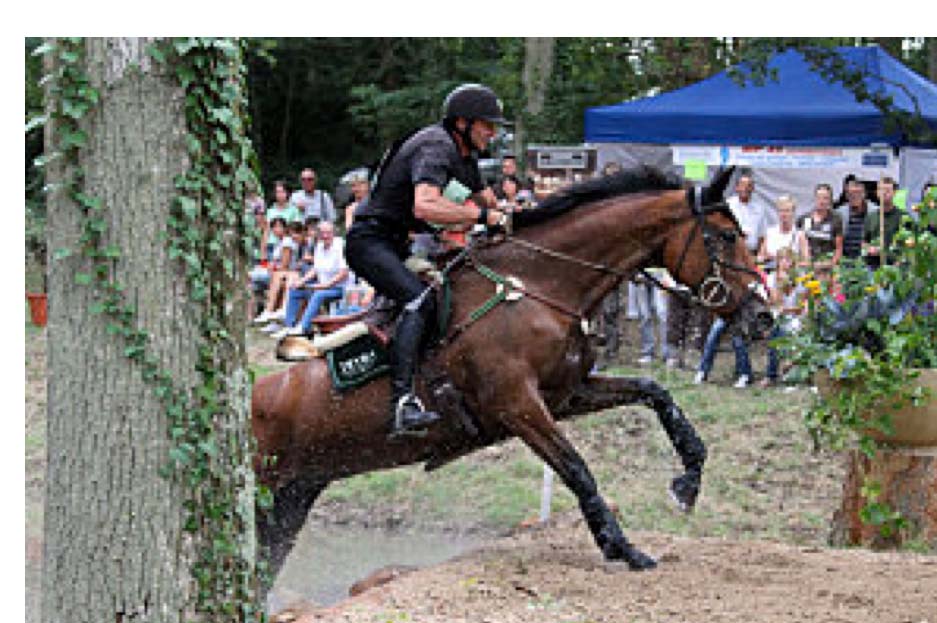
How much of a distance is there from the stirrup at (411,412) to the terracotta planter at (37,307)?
1173 cm

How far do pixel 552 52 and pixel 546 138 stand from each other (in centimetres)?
151

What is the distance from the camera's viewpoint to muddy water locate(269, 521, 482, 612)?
8781mm

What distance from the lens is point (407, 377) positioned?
6.89m

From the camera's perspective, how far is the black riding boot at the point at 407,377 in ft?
22.5

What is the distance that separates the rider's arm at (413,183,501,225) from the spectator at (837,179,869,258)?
651 cm

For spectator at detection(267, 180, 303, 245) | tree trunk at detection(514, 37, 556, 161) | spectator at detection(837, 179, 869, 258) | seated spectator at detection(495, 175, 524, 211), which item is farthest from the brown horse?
tree trunk at detection(514, 37, 556, 161)

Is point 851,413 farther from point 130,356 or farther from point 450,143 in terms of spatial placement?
point 130,356

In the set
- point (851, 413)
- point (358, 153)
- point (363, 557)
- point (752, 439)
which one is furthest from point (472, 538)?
point (358, 153)

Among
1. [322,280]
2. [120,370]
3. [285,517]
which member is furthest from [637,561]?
[322,280]

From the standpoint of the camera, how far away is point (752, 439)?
1091 centimetres

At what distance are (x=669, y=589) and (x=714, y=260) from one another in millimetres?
1929

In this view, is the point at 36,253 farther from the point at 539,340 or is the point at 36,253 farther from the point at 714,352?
the point at 539,340

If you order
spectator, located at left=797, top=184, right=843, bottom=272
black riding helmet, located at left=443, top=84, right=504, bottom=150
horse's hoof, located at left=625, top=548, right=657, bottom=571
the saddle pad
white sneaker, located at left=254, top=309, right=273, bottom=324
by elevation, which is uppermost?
black riding helmet, located at left=443, top=84, right=504, bottom=150

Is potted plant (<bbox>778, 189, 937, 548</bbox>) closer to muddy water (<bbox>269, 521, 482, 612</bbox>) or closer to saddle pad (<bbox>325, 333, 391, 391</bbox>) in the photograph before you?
saddle pad (<bbox>325, 333, 391, 391</bbox>)
